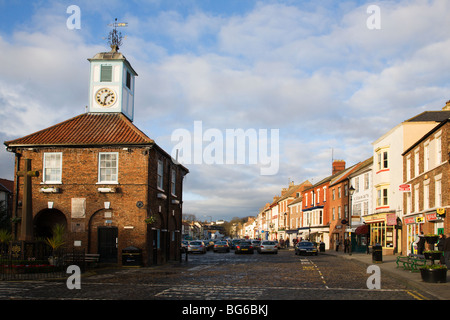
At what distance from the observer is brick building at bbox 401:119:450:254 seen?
27.9 m

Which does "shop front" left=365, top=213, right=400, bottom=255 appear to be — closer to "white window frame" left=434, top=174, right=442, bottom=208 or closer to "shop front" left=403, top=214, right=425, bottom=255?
"shop front" left=403, top=214, right=425, bottom=255

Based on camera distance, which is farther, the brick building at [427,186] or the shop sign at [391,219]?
the shop sign at [391,219]

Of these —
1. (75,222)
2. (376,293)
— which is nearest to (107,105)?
(75,222)

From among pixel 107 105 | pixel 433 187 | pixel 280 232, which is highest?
pixel 107 105

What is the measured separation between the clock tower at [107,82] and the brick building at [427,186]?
20204 mm

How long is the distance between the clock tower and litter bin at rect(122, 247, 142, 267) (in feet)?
31.9

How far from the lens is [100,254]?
26.8m

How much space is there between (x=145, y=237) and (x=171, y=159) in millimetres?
7707

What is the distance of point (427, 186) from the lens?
106ft

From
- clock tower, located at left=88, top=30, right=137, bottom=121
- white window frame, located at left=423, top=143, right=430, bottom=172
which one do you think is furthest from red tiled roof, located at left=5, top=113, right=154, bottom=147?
white window frame, located at left=423, top=143, right=430, bottom=172

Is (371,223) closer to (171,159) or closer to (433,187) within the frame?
(433,187)

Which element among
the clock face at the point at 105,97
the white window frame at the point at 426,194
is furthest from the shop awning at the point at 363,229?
the clock face at the point at 105,97

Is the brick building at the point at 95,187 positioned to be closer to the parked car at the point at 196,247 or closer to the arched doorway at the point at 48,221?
the arched doorway at the point at 48,221

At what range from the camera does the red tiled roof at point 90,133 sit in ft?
90.5
